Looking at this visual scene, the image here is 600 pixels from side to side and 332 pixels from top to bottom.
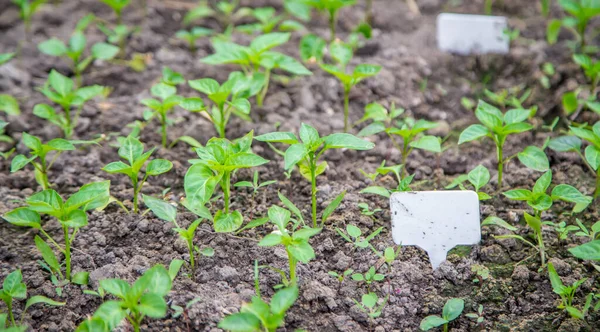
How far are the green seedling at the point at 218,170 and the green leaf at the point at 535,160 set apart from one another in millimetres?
992

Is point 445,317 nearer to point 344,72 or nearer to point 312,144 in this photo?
point 312,144

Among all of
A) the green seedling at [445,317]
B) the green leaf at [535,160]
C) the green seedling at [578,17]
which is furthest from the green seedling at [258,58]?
the green seedling at [578,17]

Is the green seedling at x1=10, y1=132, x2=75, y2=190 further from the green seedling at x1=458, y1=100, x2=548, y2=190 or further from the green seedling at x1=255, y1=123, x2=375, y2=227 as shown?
the green seedling at x1=458, y1=100, x2=548, y2=190

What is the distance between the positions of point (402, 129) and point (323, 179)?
39 cm

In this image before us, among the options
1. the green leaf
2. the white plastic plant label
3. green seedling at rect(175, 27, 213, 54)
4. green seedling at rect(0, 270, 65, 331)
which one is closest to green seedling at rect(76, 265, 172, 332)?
green seedling at rect(0, 270, 65, 331)

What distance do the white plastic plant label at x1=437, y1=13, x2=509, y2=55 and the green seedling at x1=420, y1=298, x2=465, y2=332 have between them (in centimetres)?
178

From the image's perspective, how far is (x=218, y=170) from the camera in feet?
6.68

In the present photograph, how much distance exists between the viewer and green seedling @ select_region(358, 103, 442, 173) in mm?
2254

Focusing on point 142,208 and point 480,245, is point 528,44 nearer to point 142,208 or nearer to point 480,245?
point 480,245

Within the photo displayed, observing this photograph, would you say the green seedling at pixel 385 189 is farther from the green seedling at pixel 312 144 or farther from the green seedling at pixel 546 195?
the green seedling at pixel 546 195

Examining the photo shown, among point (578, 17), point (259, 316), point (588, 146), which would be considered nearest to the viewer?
point (259, 316)

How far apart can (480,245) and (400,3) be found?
2.11 metres

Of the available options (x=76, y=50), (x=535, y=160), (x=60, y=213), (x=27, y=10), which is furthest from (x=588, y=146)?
(x=27, y=10)

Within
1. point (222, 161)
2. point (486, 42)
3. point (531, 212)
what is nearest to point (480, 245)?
point (531, 212)
